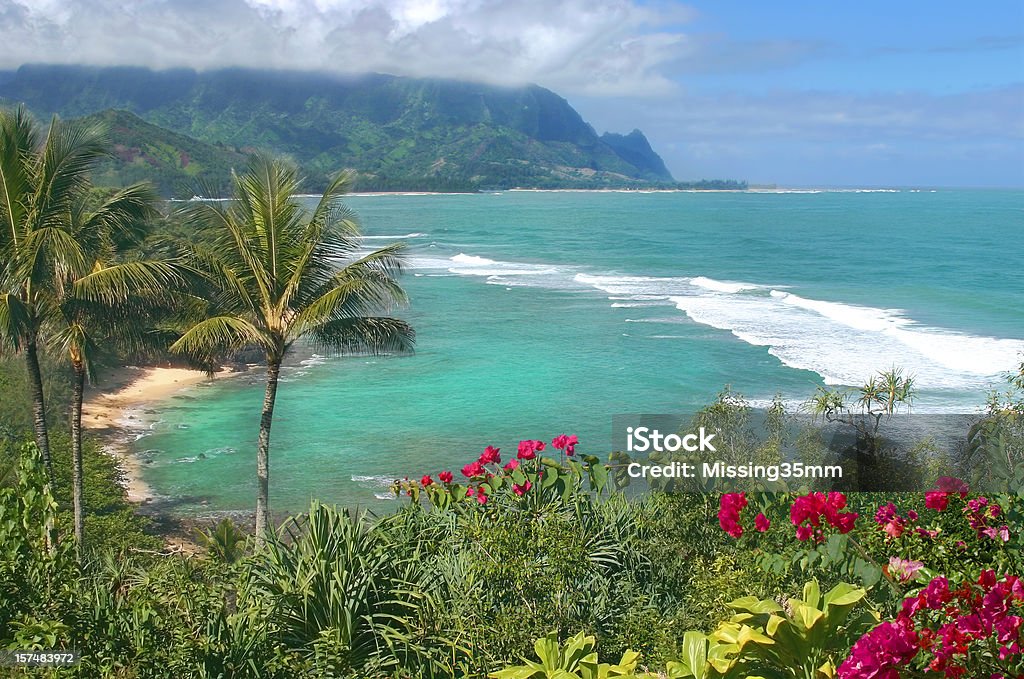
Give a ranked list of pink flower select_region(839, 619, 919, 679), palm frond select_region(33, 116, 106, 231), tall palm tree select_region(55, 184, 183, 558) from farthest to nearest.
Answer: tall palm tree select_region(55, 184, 183, 558)
palm frond select_region(33, 116, 106, 231)
pink flower select_region(839, 619, 919, 679)

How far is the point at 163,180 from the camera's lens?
81.2 meters

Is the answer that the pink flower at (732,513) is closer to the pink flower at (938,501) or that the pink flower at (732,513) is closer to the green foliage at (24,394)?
the pink flower at (938,501)

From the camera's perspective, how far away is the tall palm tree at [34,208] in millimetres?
A: 9359

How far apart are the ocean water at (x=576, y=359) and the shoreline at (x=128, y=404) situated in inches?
16.3

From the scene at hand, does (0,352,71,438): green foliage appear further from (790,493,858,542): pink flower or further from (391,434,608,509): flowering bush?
(790,493,858,542): pink flower

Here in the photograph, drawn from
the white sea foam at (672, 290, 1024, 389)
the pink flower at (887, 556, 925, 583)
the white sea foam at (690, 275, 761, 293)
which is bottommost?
the white sea foam at (672, 290, 1024, 389)

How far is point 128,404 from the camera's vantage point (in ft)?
74.0

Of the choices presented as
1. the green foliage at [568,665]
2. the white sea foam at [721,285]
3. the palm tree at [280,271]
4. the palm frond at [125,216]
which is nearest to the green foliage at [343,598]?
the green foliage at [568,665]

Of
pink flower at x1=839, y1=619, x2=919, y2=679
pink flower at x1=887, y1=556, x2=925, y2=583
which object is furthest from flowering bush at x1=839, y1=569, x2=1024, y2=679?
pink flower at x1=887, y1=556, x2=925, y2=583

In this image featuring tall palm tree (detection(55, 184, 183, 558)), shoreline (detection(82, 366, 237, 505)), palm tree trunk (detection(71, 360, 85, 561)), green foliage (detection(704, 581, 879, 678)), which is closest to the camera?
green foliage (detection(704, 581, 879, 678))

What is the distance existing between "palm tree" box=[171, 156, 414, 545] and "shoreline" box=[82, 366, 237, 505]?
6269 mm

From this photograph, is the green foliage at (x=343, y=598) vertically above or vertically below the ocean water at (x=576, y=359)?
above

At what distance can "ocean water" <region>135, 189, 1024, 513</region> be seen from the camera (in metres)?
18.1

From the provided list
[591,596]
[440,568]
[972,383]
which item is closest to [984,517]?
[591,596]
